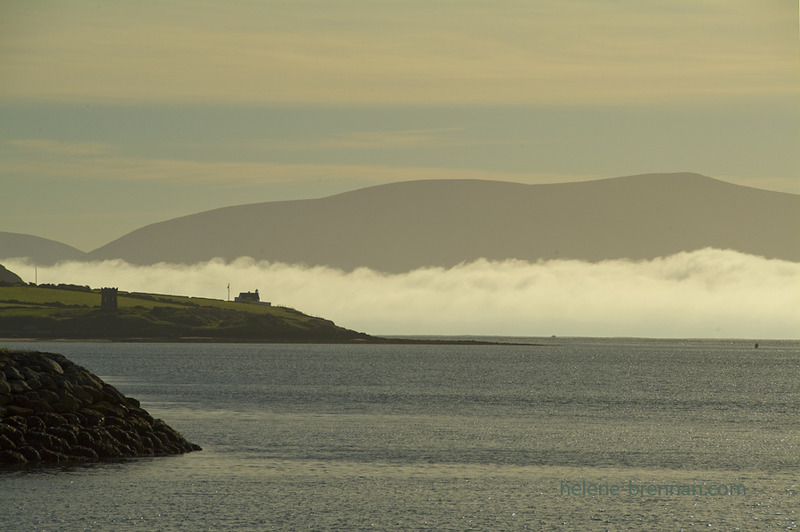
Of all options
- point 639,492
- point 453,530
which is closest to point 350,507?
point 453,530

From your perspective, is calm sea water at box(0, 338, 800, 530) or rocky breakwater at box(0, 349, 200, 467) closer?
calm sea water at box(0, 338, 800, 530)

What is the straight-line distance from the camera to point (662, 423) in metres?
86.4

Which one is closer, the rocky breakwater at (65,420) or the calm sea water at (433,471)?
the calm sea water at (433,471)

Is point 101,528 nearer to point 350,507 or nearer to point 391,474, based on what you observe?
point 350,507

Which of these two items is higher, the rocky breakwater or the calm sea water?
the rocky breakwater

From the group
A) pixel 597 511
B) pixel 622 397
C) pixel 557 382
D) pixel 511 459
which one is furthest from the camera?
pixel 557 382

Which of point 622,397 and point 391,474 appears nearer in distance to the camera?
point 391,474

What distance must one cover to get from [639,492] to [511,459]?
467 inches

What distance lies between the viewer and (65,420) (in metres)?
56.0

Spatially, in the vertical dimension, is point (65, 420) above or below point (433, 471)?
above

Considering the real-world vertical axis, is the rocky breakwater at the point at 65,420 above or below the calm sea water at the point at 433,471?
above

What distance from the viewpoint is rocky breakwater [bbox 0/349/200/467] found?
2100 inches

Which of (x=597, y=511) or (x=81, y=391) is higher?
(x=81, y=391)

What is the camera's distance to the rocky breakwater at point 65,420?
53.3 metres
